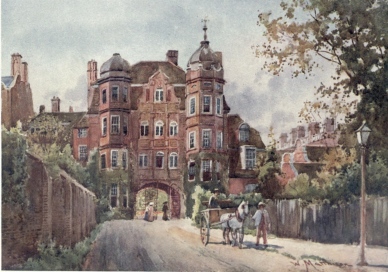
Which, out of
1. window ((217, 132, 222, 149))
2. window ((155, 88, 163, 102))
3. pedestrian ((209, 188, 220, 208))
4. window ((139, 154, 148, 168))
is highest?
window ((155, 88, 163, 102))

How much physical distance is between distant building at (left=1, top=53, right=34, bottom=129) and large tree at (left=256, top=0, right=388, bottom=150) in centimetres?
209

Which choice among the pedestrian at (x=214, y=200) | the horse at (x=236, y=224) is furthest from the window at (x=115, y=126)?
the horse at (x=236, y=224)

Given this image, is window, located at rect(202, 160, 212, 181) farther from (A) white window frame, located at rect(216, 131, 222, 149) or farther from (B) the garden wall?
(B) the garden wall

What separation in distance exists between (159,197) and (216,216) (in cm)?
53

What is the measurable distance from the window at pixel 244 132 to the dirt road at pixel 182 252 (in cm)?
82

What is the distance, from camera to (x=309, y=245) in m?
6.33

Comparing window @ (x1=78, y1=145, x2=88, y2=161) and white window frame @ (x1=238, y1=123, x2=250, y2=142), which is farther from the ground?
white window frame @ (x1=238, y1=123, x2=250, y2=142)

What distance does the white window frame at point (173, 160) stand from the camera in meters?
6.65

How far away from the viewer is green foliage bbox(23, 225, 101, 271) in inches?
262

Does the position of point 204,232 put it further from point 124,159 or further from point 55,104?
point 55,104

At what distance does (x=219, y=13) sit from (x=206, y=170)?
1363 mm

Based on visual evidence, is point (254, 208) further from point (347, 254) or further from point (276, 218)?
point (347, 254)

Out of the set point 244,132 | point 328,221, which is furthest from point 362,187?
point 244,132
